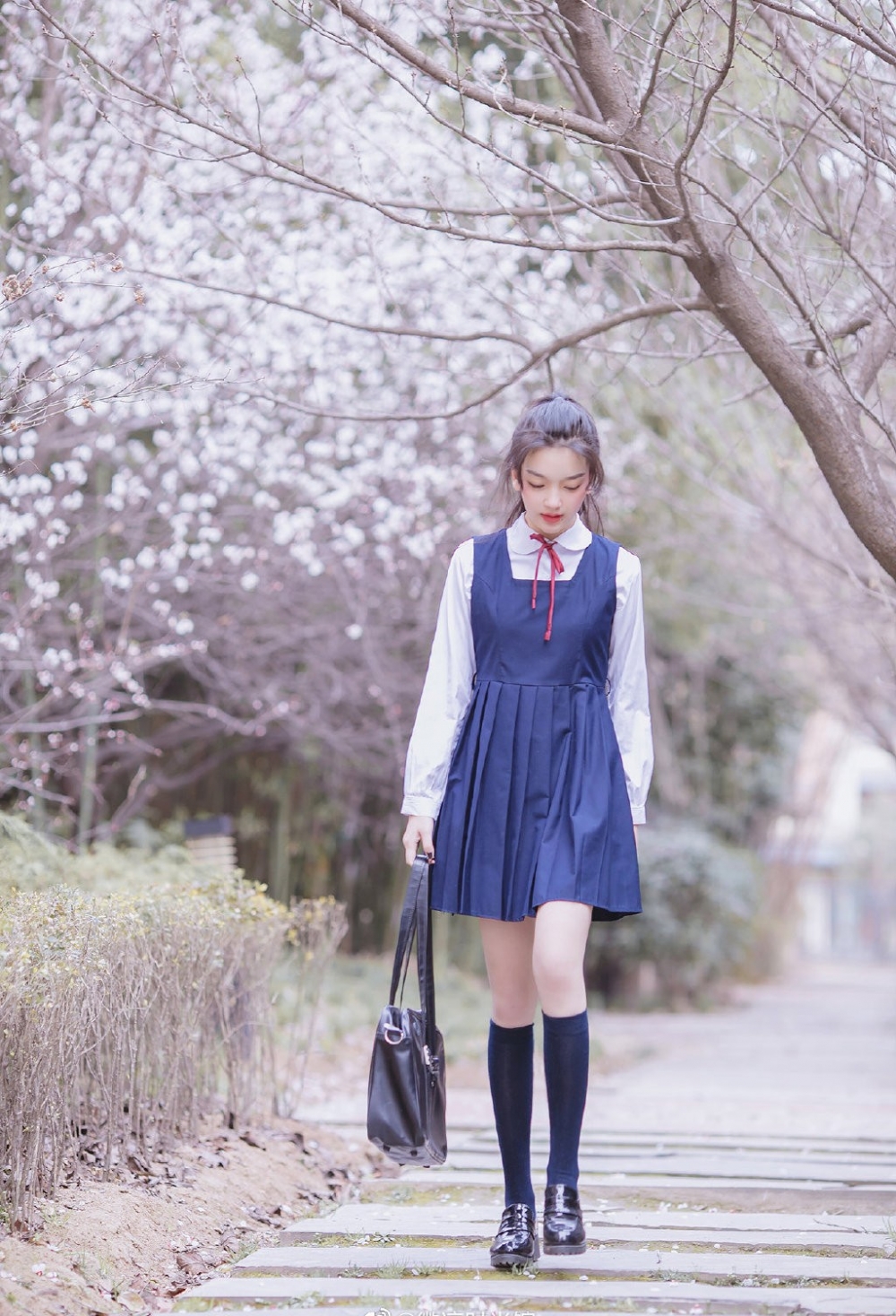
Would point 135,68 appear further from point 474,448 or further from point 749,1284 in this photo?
point 749,1284

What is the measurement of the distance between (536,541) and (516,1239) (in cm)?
129

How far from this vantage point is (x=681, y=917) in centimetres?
1184

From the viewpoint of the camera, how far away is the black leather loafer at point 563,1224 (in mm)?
2494

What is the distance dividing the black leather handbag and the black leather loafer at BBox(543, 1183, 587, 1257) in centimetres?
22

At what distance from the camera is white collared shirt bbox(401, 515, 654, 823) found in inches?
105

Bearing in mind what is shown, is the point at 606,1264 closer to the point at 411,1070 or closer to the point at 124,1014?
the point at 411,1070

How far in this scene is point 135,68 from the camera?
5879 millimetres

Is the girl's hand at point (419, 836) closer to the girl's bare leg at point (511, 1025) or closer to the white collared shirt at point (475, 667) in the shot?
the white collared shirt at point (475, 667)

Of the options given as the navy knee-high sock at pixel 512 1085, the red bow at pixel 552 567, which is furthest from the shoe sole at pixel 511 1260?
the red bow at pixel 552 567

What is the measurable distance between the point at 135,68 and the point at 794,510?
4.41 meters

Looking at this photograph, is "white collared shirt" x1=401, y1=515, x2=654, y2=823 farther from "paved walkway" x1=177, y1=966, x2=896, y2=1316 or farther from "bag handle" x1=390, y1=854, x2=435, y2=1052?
"paved walkway" x1=177, y1=966, x2=896, y2=1316

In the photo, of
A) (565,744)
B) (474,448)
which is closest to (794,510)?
(474,448)

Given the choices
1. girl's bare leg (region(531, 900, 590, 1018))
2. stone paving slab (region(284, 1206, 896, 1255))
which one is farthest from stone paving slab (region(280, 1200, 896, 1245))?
girl's bare leg (region(531, 900, 590, 1018))

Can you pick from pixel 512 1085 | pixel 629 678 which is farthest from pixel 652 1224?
pixel 629 678
